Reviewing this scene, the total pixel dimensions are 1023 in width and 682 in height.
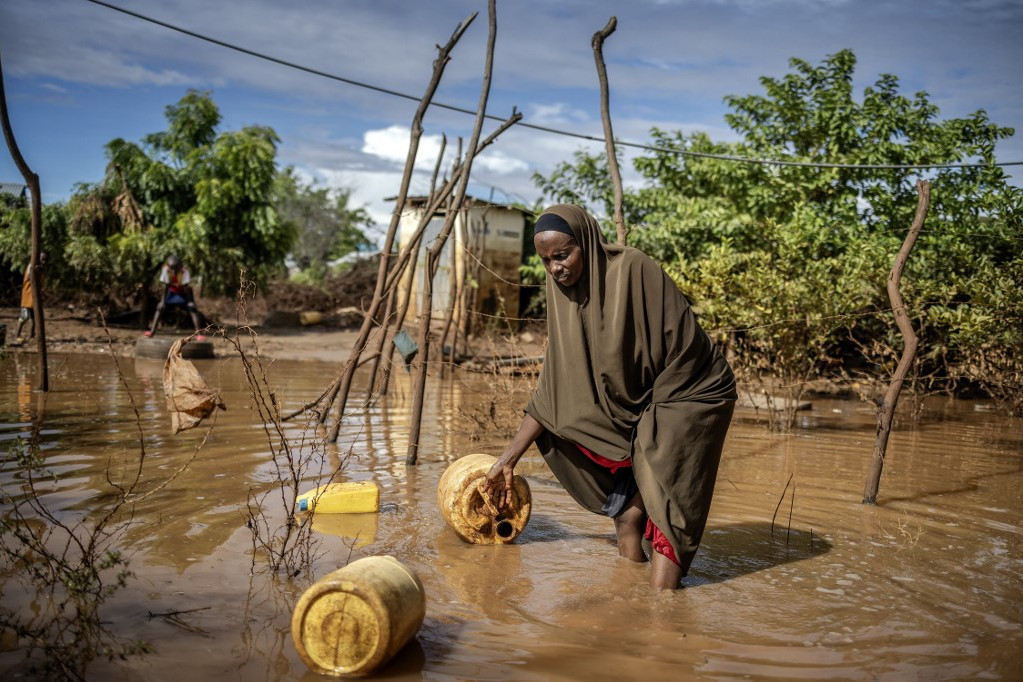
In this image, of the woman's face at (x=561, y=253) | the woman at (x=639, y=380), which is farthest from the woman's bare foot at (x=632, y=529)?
the woman's face at (x=561, y=253)

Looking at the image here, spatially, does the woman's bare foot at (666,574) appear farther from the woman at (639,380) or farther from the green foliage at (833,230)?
the green foliage at (833,230)

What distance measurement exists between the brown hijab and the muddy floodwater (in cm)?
51

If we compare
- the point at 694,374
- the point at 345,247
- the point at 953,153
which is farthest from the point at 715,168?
the point at 345,247

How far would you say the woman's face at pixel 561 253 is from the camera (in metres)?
3.72

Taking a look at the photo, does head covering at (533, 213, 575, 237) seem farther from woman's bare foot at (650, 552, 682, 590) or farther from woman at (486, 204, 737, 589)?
woman's bare foot at (650, 552, 682, 590)

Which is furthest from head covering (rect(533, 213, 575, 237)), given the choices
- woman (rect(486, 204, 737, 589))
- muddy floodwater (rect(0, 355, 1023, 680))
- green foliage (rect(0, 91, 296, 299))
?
green foliage (rect(0, 91, 296, 299))

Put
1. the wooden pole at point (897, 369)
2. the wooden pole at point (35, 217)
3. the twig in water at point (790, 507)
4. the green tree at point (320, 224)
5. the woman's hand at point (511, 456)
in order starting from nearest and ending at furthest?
the woman's hand at point (511, 456)
the twig in water at point (790, 507)
the wooden pole at point (897, 369)
the wooden pole at point (35, 217)
the green tree at point (320, 224)

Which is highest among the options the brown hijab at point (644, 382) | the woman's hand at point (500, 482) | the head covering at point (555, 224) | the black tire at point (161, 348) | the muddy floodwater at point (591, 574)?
the head covering at point (555, 224)

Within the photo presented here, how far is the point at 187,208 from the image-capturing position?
1694 centimetres

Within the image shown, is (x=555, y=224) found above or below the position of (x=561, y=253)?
above

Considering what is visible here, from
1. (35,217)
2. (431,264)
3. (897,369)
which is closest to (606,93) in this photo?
(431,264)

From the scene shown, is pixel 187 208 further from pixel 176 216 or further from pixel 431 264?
pixel 431 264

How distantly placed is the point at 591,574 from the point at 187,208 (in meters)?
15.0

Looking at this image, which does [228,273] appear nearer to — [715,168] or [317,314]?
[317,314]
